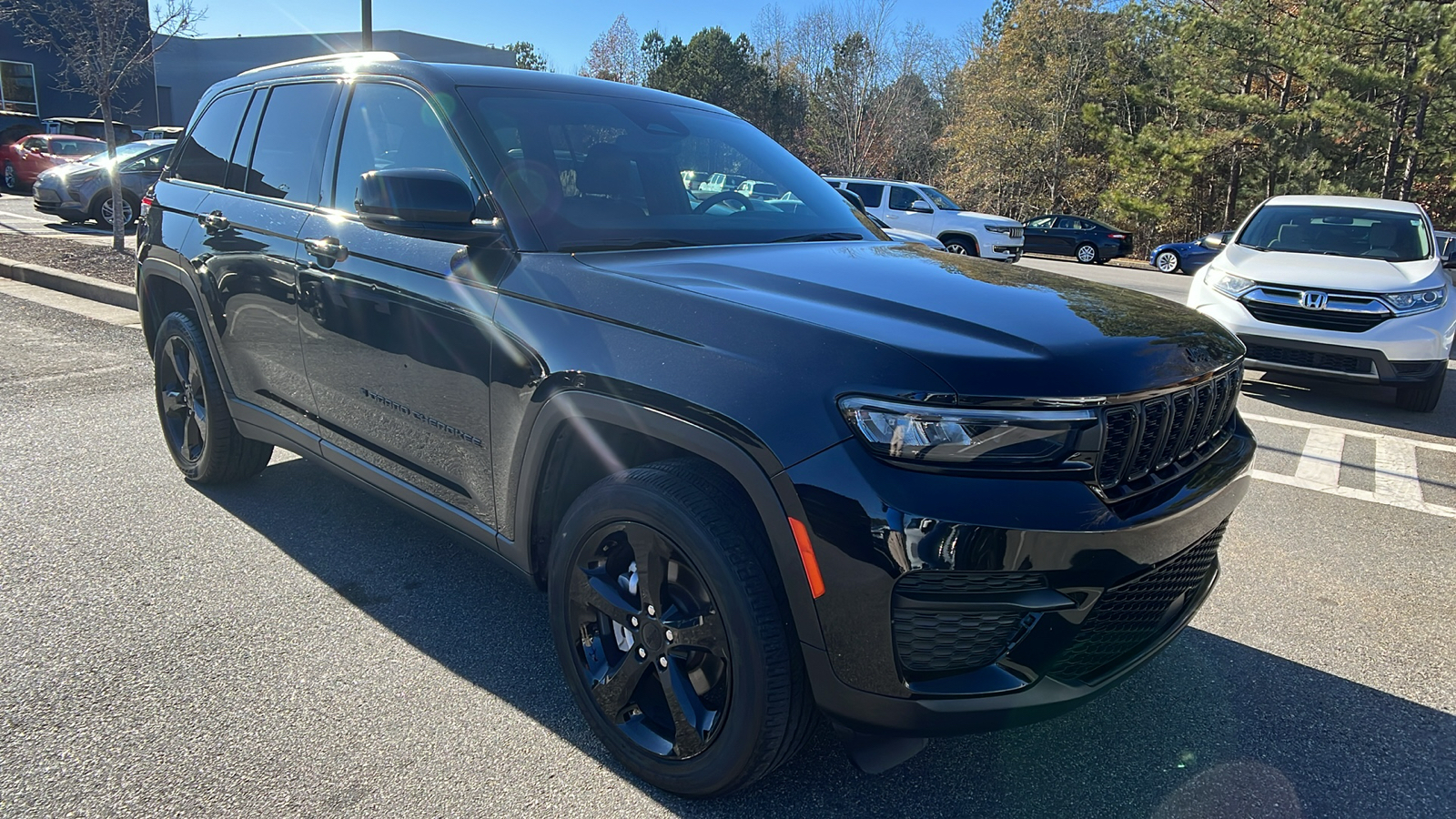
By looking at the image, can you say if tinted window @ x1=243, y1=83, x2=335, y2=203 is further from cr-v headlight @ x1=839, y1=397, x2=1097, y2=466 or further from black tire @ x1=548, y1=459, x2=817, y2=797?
cr-v headlight @ x1=839, y1=397, x2=1097, y2=466

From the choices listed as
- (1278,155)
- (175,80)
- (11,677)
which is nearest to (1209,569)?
(11,677)

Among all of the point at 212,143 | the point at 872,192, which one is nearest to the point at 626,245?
the point at 212,143

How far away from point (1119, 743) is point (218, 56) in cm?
5238

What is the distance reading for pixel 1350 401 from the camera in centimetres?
745

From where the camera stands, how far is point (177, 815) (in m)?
2.16

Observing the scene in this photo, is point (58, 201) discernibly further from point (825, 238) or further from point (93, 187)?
point (825, 238)

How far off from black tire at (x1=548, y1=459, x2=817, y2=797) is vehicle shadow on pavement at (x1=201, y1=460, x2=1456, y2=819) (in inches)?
7.1

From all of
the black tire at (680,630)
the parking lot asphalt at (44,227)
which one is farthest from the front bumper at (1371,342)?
the parking lot asphalt at (44,227)

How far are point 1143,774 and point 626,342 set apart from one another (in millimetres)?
1791

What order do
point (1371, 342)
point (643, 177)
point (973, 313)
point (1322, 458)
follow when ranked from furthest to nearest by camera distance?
1. point (1371, 342)
2. point (1322, 458)
3. point (643, 177)
4. point (973, 313)

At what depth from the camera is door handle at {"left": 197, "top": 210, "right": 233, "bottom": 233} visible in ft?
12.1

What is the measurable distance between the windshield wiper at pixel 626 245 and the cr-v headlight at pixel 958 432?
41.1 inches

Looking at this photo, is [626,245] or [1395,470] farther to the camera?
[1395,470]

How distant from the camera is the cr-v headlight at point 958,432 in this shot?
181 centimetres
